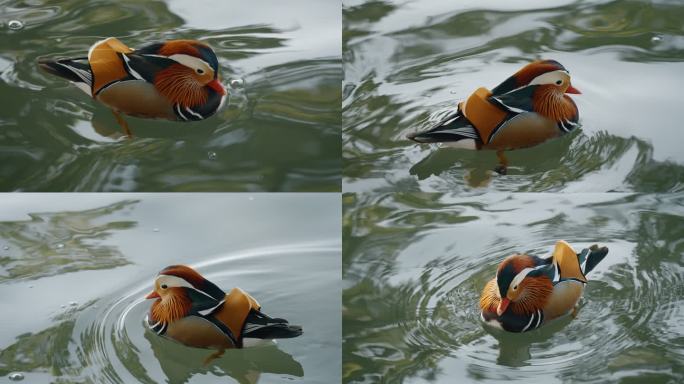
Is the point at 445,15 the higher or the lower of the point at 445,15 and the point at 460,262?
the higher

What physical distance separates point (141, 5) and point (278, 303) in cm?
142

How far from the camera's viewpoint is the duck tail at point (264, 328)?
2631 mm

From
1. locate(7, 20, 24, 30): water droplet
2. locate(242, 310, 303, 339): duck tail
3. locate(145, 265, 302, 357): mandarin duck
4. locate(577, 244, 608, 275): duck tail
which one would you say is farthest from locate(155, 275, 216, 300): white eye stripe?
locate(7, 20, 24, 30): water droplet

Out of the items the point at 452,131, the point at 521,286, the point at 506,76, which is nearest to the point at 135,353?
the point at 521,286

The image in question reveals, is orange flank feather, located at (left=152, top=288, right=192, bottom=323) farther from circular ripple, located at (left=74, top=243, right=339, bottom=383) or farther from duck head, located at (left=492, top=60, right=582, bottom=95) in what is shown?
duck head, located at (left=492, top=60, right=582, bottom=95)

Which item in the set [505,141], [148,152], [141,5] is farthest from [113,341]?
[141,5]

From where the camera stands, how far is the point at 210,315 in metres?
2.64

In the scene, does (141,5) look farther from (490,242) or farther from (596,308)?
(596,308)

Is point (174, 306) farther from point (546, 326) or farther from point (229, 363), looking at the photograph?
point (546, 326)

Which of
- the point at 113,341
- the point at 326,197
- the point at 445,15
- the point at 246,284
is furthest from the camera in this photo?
the point at 445,15

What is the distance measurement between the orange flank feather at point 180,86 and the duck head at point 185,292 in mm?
608

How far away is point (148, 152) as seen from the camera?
3184 mm

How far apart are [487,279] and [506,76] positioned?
841 mm

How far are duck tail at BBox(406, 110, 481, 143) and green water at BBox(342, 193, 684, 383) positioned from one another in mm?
147
